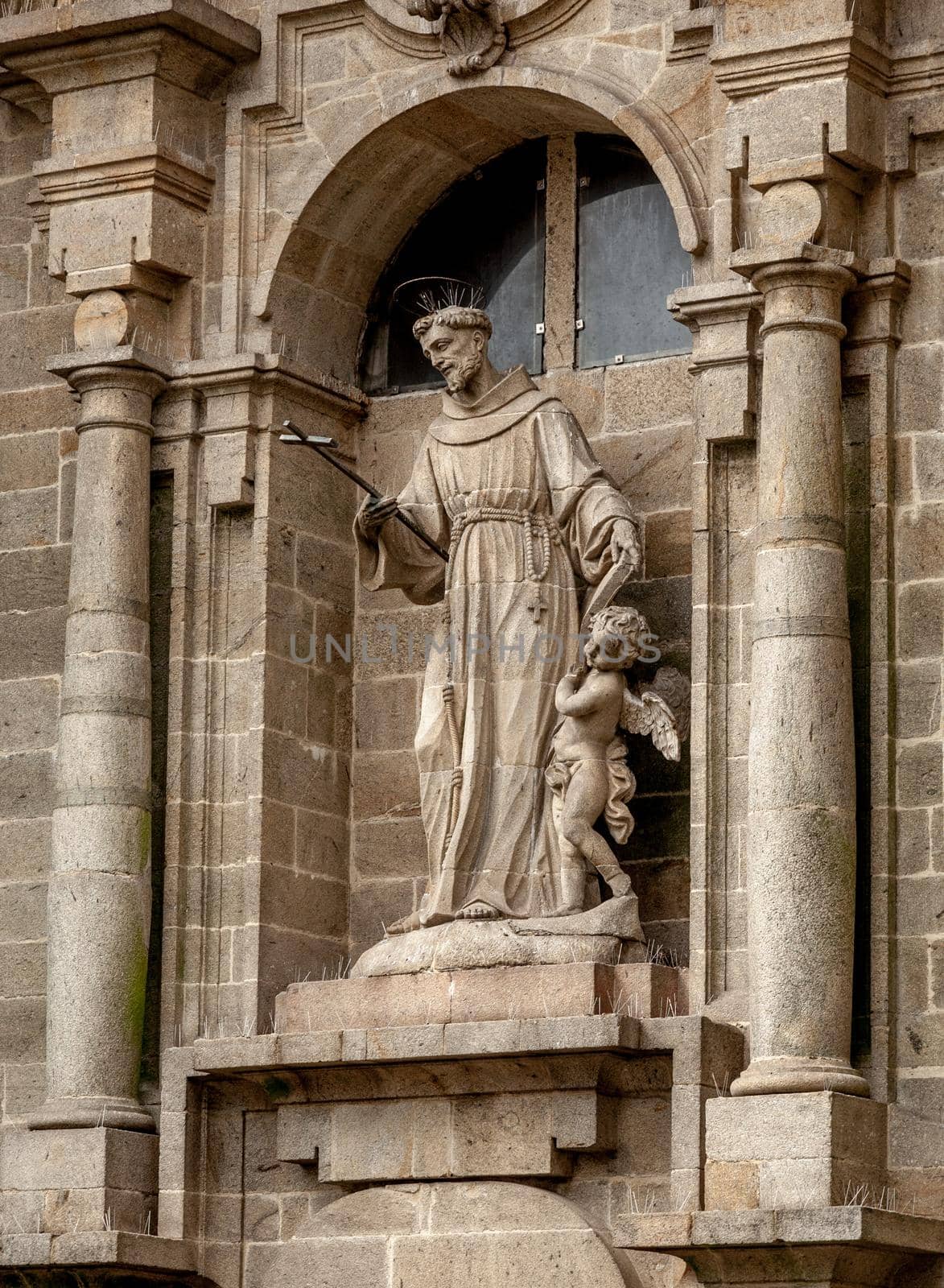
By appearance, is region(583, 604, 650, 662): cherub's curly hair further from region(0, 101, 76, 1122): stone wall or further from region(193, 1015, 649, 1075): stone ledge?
region(0, 101, 76, 1122): stone wall

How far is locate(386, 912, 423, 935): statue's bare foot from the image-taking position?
527 inches

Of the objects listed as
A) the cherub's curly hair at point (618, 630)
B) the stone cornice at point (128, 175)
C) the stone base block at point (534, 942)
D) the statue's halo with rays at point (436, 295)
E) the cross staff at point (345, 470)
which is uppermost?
the stone cornice at point (128, 175)

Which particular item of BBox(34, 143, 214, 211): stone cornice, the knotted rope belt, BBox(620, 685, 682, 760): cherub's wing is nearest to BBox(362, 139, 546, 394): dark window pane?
BBox(34, 143, 214, 211): stone cornice

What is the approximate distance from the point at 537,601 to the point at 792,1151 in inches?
103

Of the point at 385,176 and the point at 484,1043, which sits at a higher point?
the point at 385,176

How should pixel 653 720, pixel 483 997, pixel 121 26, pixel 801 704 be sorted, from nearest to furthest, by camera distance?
pixel 801 704 < pixel 483 997 < pixel 653 720 < pixel 121 26

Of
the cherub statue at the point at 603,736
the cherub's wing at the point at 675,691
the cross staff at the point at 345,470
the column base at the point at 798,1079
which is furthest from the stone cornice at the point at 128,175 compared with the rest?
the column base at the point at 798,1079

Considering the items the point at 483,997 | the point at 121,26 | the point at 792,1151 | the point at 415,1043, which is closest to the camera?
the point at 792,1151

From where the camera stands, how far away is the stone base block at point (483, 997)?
41.4 feet

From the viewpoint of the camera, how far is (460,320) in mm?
13641

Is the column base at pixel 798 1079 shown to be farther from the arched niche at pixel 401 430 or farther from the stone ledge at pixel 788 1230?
the arched niche at pixel 401 430

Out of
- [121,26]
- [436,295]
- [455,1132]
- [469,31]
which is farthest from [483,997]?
[121,26]

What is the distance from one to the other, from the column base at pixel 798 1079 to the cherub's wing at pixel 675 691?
1.64 m

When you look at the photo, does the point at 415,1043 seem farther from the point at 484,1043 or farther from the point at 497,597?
the point at 497,597
